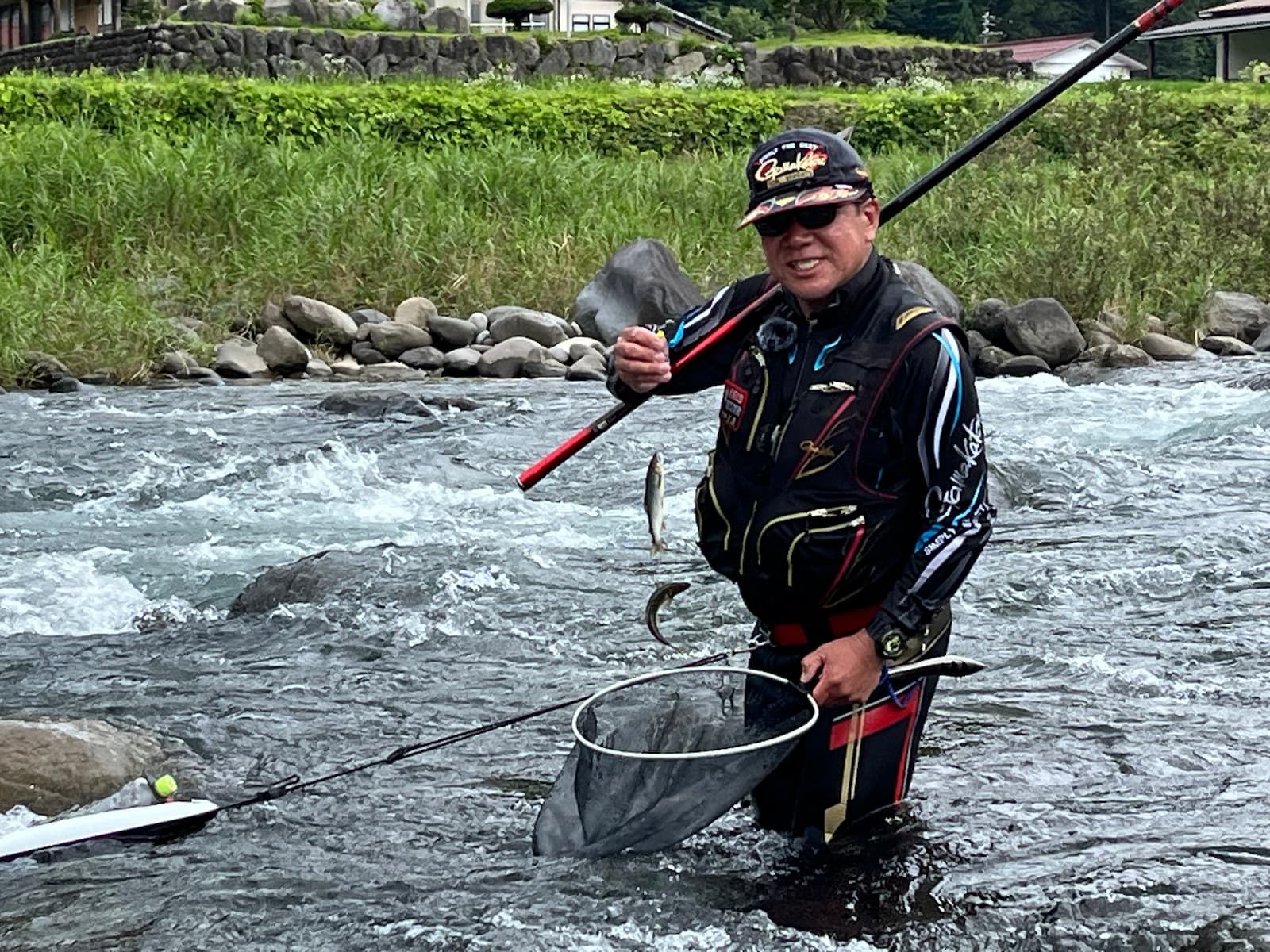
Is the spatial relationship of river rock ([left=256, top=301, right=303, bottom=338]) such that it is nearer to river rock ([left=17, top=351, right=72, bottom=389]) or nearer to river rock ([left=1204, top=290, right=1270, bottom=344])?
river rock ([left=17, top=351, right=72, bottom=389])

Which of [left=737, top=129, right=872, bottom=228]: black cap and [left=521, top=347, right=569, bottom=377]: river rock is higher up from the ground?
[left=737, top=129, right=872, bottom=228]: black cap

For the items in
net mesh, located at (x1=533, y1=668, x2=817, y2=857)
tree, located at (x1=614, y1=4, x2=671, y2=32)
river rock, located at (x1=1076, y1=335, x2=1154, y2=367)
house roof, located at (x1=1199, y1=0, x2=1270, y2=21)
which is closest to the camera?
net mesh, located at (x1=533, y1=668, x2=817, y2=857)

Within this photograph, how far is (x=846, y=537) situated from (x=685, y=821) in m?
0.70

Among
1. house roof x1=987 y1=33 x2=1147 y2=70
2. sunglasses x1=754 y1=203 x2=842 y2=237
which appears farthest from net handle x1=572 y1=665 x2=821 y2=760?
house roof x1=987 y1=33 x2=1147 y2=70

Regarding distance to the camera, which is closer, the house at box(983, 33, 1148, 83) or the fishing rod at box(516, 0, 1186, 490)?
the fishing rod at box(516, 0, 1186, 490)

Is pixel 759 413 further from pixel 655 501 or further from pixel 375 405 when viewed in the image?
pixel 375 405

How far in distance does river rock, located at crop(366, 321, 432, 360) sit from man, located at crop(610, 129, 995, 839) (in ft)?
39.7

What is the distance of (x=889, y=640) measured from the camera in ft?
11.4

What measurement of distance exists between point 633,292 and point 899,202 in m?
12.0

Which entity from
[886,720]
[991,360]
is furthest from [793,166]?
[991,360]

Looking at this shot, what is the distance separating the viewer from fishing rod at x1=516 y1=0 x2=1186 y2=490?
3.83 meters

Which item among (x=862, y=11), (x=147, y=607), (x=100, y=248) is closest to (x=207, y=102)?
(x=100, y=248)

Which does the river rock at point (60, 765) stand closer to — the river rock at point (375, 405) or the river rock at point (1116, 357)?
the river rock at point (375, 405)

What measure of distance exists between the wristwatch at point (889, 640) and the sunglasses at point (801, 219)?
80cm
